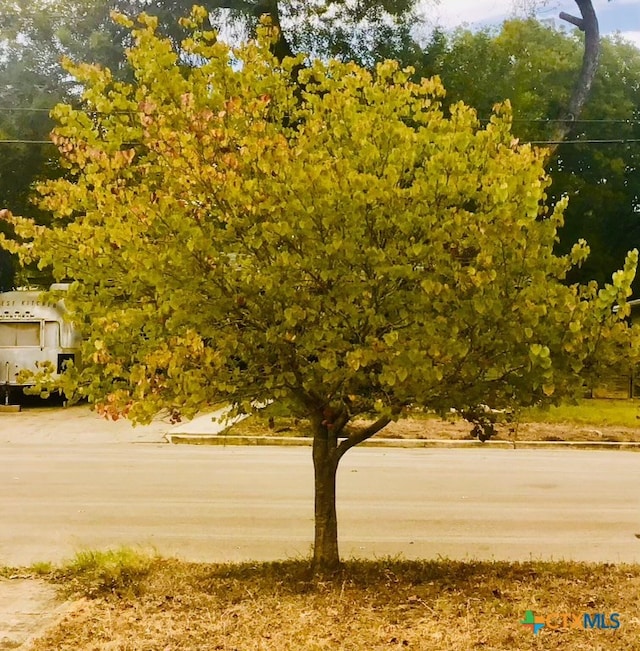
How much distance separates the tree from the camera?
5113 mm

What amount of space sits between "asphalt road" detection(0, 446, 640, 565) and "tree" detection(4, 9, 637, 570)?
2.93 metres

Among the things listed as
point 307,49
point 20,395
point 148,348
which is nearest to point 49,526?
point 148,348

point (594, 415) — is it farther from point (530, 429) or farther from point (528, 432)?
point (528, 432)

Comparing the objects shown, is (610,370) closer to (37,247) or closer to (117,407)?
(117,407)

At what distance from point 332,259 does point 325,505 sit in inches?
83.9

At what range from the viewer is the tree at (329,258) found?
5.11m

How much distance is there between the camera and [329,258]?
17.5 ft

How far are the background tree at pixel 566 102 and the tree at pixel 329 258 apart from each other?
1882 centimetres

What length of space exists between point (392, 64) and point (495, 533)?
5343mm

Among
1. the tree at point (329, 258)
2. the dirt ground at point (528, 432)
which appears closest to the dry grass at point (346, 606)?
the tree at point (329, 258)

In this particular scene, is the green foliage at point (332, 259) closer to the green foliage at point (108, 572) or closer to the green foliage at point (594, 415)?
the green foliage at point (108, 572)

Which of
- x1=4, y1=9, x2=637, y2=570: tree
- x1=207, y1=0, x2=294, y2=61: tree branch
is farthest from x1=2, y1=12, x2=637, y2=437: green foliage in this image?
x1=207, y1=0, x2=294, y2=61: tree branch

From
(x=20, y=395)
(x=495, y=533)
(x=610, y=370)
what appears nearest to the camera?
(x=610, y=370)

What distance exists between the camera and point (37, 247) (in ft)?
19.1
